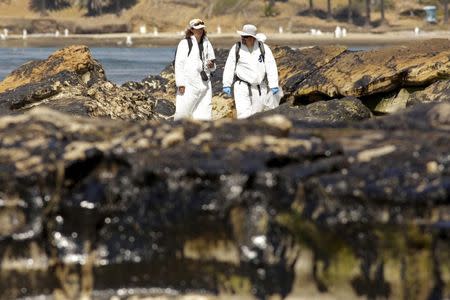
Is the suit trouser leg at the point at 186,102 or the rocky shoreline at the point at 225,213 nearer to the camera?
the rocky shoreline at the point at 225,213

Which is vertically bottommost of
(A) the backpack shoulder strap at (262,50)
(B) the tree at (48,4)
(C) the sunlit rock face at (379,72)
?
(B) the tree at (48,4)

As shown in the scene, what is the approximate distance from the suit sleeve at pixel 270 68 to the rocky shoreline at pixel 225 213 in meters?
6.77

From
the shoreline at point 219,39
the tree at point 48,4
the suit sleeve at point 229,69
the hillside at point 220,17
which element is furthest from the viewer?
the tree at point 48,4

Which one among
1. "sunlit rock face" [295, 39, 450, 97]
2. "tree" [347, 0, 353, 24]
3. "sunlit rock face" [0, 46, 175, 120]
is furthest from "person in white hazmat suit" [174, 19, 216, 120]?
"tree" [347, 0, 353, 24]

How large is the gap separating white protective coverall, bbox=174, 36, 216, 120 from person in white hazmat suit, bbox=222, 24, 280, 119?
290 millimetres

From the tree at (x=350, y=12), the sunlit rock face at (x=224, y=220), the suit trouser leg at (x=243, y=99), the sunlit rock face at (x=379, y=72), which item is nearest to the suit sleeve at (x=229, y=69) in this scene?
the suit trouser leg at (x=243, y=99)

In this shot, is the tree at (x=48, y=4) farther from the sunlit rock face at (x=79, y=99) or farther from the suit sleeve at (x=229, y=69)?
the suit sleeve at (x=229, y=69)

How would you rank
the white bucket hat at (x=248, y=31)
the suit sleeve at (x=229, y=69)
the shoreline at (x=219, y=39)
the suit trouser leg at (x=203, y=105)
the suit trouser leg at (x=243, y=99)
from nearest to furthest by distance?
the white bucket hat at (x=248, y=31) → the suit sleeve at (x=229, y=69) → the suit trouser leg at (x=243, y=99) → the suit trouser leg at (x=203, y=105) → the shoreline at (x=219, y=39)

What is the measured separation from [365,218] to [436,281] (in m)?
0.46

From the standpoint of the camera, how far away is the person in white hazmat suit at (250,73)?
1231 cm

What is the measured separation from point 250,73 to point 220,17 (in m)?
84.4

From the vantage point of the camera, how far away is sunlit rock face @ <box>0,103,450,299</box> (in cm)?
519

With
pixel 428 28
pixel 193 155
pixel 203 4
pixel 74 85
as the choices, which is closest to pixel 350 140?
pixel 193 155

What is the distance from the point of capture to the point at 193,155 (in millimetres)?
5391
